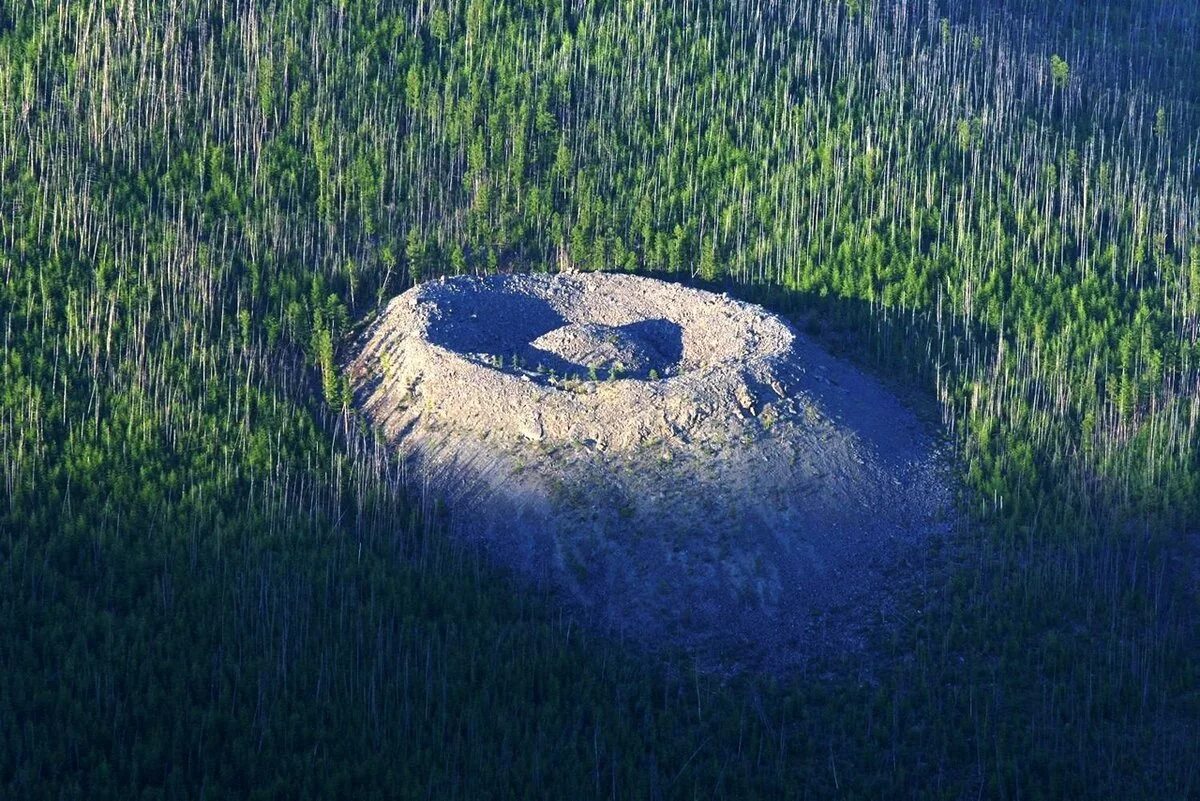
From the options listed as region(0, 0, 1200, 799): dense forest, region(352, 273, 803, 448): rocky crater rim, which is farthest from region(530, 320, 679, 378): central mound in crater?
region(0, 0, 1200, 799): dense forest

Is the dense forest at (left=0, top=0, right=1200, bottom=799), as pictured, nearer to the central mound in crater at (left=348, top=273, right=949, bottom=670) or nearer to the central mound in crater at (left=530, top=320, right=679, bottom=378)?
the central mound in crater at (left=348, top=273, right=949, bottom=670)

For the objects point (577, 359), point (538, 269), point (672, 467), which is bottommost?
point (672, 467)

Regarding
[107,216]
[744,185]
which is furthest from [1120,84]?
[107,216]

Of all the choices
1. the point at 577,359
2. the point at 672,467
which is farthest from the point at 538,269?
the point at 672,467

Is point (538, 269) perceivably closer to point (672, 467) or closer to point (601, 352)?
point (601, 352)

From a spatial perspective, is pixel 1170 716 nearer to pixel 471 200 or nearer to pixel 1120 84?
pixel 471 200

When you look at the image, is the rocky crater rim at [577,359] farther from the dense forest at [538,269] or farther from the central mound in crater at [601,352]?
the dense forest at [538,269]
